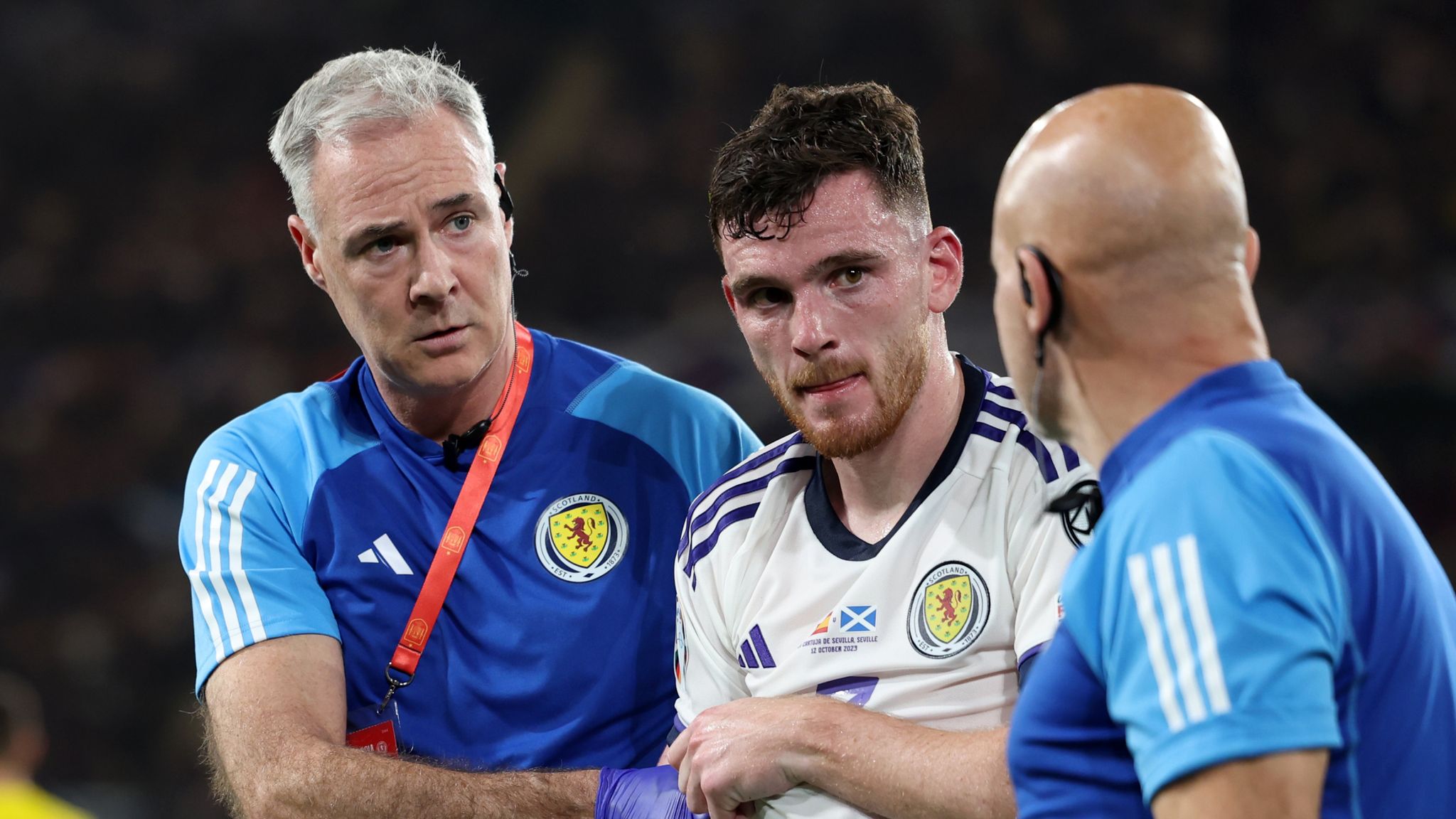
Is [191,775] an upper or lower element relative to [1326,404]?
lower

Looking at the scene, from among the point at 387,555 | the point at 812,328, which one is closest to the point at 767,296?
the point at 812,328

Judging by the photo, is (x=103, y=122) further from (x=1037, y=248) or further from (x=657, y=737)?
(x=1037, y=248)

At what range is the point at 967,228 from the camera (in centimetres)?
662

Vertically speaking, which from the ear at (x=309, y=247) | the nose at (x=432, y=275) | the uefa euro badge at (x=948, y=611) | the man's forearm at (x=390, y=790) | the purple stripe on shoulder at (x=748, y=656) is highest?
the ear at (x=309, y=247)

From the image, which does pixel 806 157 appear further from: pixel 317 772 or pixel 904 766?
pixel 317 772

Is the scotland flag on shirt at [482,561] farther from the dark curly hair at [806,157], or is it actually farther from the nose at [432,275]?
the dark curly hair at [806,157]

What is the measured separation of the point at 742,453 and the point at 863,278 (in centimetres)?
80

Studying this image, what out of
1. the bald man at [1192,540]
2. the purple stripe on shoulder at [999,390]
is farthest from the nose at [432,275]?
the bald man at [1192,540]

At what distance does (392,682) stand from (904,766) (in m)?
1.16

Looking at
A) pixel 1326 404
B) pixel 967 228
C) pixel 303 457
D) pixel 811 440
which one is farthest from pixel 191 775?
pixel 1326 404

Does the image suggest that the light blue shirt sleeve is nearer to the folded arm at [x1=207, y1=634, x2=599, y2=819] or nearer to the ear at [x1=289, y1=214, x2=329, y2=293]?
the ear at [x1=289, y1=214, x2=329, y2=293]

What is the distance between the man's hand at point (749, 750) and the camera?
6.85ft

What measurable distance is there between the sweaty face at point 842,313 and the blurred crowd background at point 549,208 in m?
4.03

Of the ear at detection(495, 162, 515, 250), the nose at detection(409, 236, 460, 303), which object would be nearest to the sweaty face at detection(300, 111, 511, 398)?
the nose at detection(409, 236, 460, 303)
